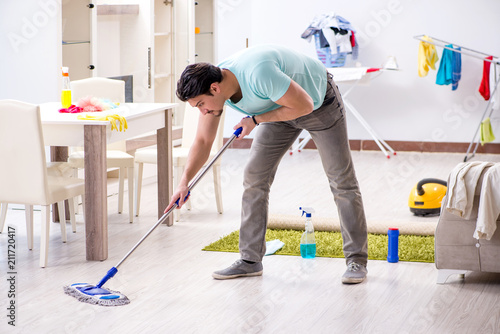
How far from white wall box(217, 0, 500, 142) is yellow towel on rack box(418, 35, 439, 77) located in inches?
14.2

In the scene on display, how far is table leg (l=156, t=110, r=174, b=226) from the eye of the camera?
424cm

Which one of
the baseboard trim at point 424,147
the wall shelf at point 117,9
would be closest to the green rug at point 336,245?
the wall shelf at point 117,9

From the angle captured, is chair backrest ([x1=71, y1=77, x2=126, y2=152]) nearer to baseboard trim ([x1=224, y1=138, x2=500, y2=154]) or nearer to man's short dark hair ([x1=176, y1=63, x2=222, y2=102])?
man's short dark hair ([x1=176, y1=63, x2=222, y2=102])

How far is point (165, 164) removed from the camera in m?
4.28

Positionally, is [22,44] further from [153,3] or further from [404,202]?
[404,202]

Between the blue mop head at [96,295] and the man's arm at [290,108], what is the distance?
80 cm

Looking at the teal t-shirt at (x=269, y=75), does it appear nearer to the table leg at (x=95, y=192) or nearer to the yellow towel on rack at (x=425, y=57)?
the table leg at (x=95, y=192)

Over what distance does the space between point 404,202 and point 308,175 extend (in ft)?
3.93

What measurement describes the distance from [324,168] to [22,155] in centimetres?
136

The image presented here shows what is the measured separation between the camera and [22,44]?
4684mm

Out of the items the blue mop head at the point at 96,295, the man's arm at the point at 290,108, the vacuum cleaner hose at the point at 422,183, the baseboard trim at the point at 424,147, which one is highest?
the man's arm at the point at 290,108

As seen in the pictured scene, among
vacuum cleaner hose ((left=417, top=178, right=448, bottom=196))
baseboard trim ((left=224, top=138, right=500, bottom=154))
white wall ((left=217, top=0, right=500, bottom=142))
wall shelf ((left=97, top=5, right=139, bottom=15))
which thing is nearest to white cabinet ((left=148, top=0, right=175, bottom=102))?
wall shelf ((left=97, top=5, right=139, bottom=15))

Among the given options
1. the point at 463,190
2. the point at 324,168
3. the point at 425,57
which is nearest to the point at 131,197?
the point at 324,168

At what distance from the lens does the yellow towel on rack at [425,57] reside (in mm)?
6609
